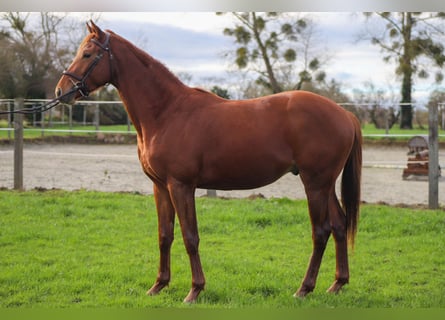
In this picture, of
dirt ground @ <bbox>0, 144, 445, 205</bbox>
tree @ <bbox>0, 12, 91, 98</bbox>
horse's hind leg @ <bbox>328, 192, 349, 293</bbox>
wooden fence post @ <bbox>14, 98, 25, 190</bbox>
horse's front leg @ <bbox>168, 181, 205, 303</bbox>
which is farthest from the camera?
dirt ground @ <bbox>0, 144, 445, 205</bbox>

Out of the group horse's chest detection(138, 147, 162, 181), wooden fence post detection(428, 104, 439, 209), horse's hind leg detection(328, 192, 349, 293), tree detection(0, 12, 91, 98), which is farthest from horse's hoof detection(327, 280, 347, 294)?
tree detection(0, 12, 91, 98)

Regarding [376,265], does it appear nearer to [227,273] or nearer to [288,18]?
[227,273]

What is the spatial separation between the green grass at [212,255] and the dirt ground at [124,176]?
1314mm

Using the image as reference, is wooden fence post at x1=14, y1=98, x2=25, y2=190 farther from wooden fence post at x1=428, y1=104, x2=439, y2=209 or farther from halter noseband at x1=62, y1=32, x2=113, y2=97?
wooden fence post at x1=428, y1=104, x2=439, y2=209

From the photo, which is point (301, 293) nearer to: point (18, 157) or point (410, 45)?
point (18, 157)

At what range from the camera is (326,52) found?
36.0 feet

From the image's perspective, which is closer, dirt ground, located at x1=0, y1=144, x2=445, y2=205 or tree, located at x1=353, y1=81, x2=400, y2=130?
dirt ground, located at x1=0, y1=144, x2=445, y2=205

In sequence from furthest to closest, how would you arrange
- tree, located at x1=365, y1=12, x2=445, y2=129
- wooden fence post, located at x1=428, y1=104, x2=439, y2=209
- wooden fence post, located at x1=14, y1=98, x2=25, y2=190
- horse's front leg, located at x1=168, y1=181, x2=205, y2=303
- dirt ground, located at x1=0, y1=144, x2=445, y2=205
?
1. tree, located at x1=365, y1=12, x2=445, y2=129
2. dirt ground, located at x1=0, y1=144, x2=445, y2=205
3. wooden fence post, located at x1=14, y1=98, x2=25, y2=190
4. wooden fence post, located at x1=428, y1=104, x2=439, y2=209
5. horse's front leg, located at x1=168, y1=181, x2=205, y2=303

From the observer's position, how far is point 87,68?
313 centimetres

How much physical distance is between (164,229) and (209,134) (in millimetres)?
683

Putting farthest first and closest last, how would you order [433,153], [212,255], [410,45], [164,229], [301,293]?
[410,45]
[433,153]
[212,255]
[164,229]
[301,293]

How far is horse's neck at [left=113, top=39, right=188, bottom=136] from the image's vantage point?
10.5 ft

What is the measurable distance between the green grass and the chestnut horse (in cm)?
34

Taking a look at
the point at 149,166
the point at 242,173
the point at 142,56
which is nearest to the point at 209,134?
the point at 242,173
